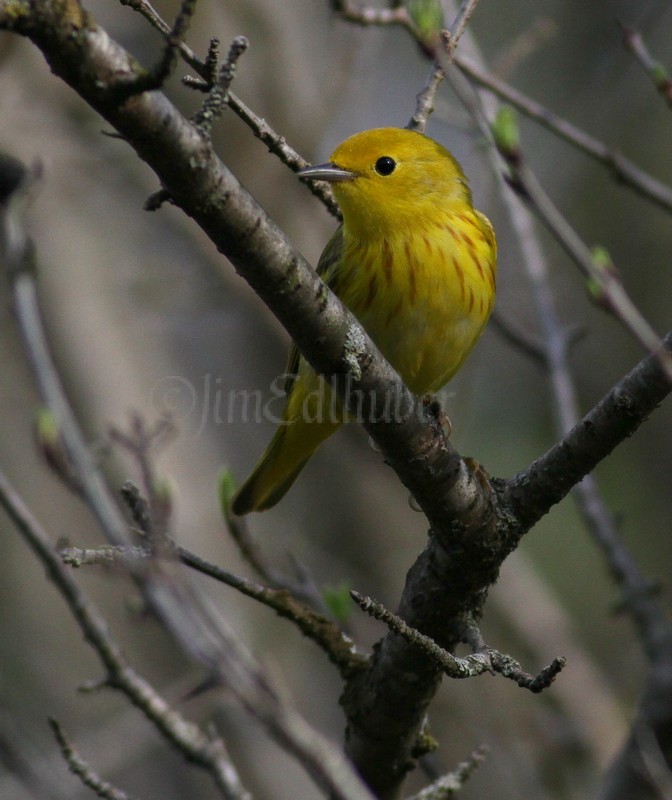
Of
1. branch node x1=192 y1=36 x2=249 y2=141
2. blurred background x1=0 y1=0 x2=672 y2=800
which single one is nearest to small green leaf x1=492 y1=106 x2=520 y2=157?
branch node x1=192 y1=36 x2=249 y2=141

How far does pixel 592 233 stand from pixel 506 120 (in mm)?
5488

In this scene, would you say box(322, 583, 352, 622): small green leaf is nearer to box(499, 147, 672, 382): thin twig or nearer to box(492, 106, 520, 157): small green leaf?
box(499, 147, 672, 382): thin twig

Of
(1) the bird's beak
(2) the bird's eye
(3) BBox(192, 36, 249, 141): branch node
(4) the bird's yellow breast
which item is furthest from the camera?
(2) the bird's eye

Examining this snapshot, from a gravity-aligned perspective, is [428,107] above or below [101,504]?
above

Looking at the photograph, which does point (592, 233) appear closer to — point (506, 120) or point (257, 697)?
point (506, 120)

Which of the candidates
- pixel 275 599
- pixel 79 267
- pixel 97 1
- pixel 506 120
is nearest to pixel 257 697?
pixel 275 599

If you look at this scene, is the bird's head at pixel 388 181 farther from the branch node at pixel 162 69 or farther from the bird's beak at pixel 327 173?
the branch node at pixel 162 69

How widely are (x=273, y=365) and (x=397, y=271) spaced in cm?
375

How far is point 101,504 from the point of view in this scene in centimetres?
367

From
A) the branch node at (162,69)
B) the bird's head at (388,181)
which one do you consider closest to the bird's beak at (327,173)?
the bird's head at (388,181)

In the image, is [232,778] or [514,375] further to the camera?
[514,375]

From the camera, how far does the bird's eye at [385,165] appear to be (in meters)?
5.04

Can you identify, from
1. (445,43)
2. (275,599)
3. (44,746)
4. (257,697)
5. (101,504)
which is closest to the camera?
(257,697)

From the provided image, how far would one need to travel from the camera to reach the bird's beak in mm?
4283
